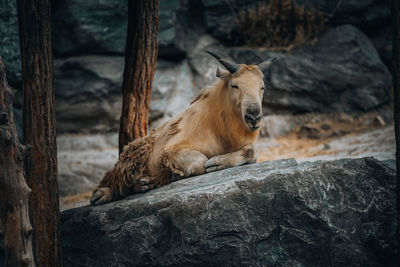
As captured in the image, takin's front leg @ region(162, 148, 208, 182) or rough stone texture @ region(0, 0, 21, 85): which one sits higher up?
rough stone texture @ region(0, 0, 21, 85)

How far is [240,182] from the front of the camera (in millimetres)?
4500

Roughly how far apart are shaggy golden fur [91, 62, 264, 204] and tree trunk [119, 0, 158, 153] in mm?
801

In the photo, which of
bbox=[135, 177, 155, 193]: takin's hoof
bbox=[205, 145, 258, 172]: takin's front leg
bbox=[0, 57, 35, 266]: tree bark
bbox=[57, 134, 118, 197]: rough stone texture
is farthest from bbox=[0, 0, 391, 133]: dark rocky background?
bbox=[0, 57, 35, 266]: tree bark

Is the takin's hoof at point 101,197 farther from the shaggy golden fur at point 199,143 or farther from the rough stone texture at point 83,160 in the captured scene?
the rough stone texture at point 83,160

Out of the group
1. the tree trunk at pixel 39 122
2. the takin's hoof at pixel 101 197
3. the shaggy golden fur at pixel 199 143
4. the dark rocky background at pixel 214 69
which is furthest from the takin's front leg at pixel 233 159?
the tree trunk at pixel 39 122

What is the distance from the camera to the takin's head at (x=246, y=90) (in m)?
4.93

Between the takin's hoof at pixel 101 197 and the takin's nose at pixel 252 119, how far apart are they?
1.77 metres

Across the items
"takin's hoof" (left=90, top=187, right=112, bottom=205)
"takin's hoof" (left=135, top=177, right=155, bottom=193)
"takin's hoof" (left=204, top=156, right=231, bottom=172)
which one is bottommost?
"takin's hoof" (left=90, top=187, right=112, bottom=205)

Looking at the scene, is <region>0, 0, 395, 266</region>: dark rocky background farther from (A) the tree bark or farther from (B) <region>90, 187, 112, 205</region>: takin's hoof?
(A) the tree bark

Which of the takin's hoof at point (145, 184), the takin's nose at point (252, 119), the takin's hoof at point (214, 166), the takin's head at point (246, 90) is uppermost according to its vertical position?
the takin's head at point (246, 90)

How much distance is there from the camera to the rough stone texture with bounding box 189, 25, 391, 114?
31.1 ft

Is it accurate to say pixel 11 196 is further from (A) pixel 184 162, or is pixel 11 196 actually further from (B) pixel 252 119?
(B) pixel 252 119

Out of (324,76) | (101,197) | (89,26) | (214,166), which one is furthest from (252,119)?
(89,26)

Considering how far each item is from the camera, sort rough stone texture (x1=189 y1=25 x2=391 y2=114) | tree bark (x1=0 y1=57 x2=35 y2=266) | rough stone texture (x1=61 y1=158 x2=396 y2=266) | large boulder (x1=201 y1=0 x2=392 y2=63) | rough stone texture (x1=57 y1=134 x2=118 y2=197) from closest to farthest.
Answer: tree bark (x1=0 y1=57 x2=35 y2=266) < rough stone texture (x1=61 y1=158 x2=396 y2=266) < rough stone texture (x1=57 y1=134 x2=118 y2=197) < rough stone texture (x1=189 y1=25 x2=391 y2=114) < large boulder (x1=201 y1=0 x2=392 y2=63)
